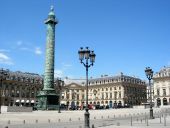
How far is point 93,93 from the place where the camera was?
14662 centimetres

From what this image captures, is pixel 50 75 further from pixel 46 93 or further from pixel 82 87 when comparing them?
pixel 82 87

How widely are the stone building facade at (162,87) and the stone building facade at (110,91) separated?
16.6 m

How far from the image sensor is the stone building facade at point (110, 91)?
135m

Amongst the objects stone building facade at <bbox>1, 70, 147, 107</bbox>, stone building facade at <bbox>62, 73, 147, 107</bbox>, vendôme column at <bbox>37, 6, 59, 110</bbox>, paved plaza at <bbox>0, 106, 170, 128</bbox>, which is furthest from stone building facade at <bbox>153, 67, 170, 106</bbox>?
paved plaza at <bbox>0, 106, 170, 128</bbox>

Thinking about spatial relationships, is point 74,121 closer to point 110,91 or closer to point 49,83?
point 49,83

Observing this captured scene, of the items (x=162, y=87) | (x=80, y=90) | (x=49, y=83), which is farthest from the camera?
(x=80, y=90)

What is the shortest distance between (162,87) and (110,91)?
96.5ft

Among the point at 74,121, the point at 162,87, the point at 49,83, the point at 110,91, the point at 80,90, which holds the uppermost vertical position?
the point at 80,90

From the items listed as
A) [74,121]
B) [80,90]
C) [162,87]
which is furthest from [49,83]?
[80,90]

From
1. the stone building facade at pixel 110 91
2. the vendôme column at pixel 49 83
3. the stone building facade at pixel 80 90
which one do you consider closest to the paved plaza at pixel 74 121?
the vendôme column at pixel 49 83

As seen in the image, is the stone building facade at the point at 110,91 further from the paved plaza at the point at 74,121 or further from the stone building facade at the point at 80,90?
the paved plaza at the point at 74,121

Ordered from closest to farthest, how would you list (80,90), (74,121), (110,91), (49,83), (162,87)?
(74,121) < (49,83) < (162,87) < (110,91) < (80,90)

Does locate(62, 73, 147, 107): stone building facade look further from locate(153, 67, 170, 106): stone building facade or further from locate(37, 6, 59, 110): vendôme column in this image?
locate(37, 6, 59, 110): vendôme column

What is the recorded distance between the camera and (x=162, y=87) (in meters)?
116
